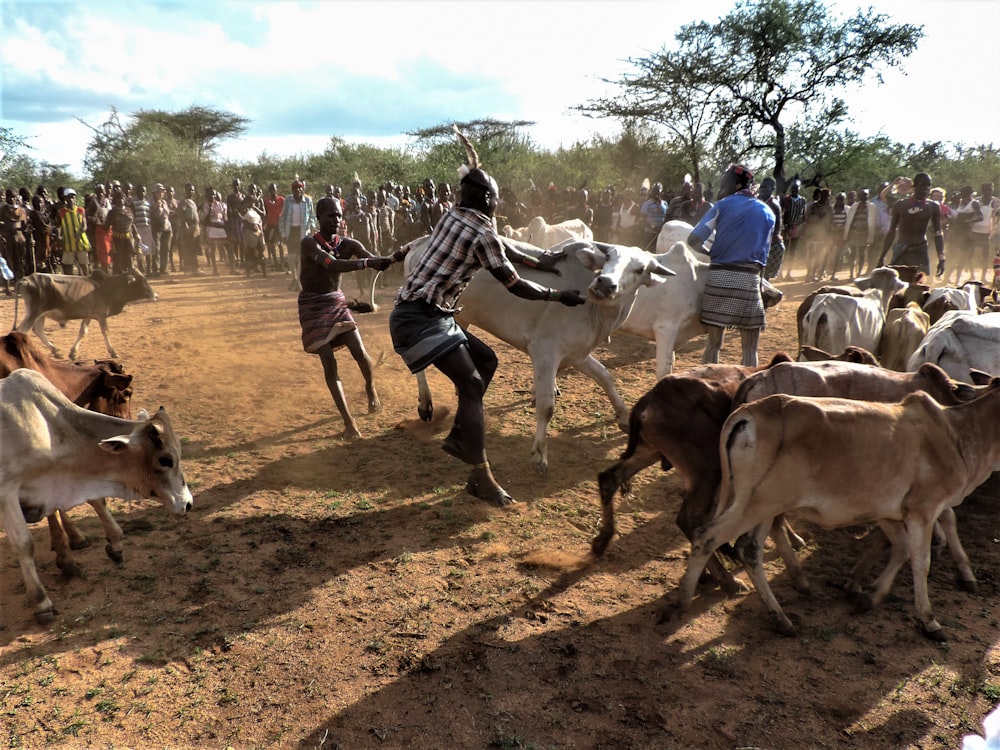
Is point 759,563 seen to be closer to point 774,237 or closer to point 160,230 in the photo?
point 774,237

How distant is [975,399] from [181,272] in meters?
19.6

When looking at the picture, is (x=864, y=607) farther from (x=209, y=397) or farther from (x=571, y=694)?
(x=209, y=397)

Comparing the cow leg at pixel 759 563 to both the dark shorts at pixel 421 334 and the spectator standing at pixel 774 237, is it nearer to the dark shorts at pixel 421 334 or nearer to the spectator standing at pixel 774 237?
the dark shorts at pixel 421 334

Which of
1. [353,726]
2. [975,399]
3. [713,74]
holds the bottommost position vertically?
[353,726]

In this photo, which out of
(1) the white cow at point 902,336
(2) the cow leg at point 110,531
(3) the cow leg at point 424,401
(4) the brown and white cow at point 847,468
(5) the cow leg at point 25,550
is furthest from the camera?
(3) the cow leg at point 424,401

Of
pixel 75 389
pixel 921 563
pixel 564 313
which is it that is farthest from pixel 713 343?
pixel 75 389

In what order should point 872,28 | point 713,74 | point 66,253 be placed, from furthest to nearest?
point 713,74 → point 872,28 → point 66,253

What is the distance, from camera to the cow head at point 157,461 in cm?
436

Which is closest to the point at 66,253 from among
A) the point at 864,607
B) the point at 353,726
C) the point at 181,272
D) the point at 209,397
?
the point at 181,272

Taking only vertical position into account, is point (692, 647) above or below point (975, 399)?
below

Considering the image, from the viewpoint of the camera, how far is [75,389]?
16.9ft

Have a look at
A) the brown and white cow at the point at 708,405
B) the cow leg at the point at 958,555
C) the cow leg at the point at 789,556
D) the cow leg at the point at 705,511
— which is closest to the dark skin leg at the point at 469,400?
the brown and white cow at the point at 708,405

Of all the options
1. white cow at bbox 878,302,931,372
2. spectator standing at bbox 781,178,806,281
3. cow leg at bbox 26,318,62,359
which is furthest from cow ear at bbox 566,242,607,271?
spectator standing at bbox 781,178,806,281

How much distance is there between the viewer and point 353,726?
3.30 m
